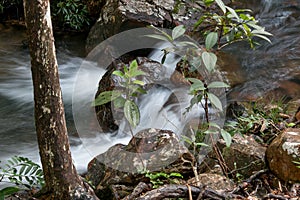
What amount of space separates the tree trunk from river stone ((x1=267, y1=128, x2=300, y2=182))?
1.26 metres

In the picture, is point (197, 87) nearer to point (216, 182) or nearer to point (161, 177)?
point (216, 182)

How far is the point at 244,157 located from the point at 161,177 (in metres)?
0.71

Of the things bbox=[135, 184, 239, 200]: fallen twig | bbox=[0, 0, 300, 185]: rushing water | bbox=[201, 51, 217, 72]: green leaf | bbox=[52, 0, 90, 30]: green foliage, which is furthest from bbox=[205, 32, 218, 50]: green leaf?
bbox=[52, 0, 90, 30]: green foliage

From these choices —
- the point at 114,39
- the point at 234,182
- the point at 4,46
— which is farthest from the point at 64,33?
the point at 234,182

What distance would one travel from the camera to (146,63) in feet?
16.0

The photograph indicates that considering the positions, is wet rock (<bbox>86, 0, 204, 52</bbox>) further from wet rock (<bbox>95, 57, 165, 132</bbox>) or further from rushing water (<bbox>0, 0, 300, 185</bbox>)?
wet rock (<bbox>95, 57, 165, 132</bbox>)

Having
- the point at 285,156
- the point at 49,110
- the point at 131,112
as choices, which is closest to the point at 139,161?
the point at 131,112

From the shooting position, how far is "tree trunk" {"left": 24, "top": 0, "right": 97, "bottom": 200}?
1.68 meters

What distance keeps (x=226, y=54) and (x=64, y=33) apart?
3.28m

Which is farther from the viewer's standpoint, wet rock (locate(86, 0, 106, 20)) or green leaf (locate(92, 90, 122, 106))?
wet rock (locate(86, 0, 106, 20))

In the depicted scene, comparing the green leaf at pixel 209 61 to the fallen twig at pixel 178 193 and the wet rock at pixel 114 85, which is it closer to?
the fallen twig at pixel 178 193

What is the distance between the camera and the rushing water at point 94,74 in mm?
4352

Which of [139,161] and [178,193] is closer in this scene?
[178,193]

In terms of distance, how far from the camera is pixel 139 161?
2750mm
